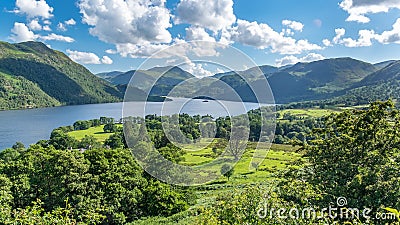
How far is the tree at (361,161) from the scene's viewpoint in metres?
13.0

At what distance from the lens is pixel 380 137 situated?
1505 cm

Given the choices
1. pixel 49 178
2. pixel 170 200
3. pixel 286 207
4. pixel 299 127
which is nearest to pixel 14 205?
pixel 49 178

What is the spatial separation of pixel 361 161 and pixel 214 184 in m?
32.5

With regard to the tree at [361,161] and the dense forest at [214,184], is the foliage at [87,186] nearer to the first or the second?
the dense forest at [214,184]

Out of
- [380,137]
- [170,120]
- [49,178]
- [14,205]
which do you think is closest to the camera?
[380,137]

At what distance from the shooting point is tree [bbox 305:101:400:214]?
13039 millimetres

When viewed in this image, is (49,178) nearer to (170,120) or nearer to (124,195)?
(124,195)

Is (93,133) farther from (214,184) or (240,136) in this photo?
(240,136)

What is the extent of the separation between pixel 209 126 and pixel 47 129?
10966 cm

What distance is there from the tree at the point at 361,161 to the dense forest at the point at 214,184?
0.04m

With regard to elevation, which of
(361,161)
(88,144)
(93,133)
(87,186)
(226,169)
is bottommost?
(88,144)

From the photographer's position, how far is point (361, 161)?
1488 cm

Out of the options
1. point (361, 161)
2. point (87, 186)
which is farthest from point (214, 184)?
point (361, 161)

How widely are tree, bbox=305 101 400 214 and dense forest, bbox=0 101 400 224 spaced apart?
0.04 m
